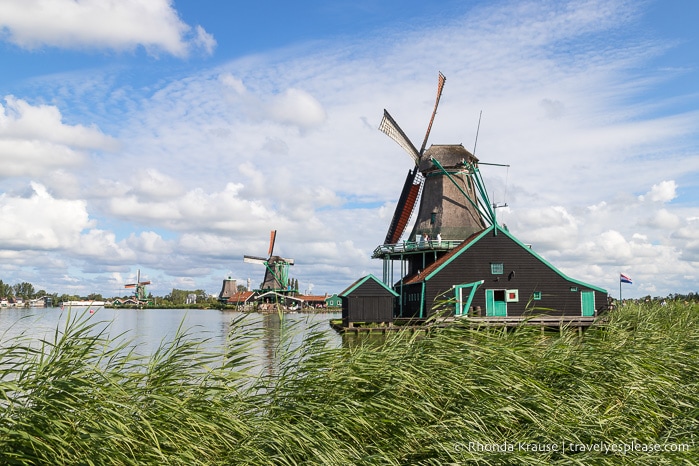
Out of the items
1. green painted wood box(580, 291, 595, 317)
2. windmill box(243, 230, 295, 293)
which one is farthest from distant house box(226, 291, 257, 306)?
green painted wood box(580, 291, 595, 317)

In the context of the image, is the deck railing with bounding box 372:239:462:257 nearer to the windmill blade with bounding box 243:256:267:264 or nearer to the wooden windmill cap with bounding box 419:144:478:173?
the wooden windmill cap with bounding box 419:144:478:173

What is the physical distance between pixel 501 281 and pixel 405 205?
34.9 ft

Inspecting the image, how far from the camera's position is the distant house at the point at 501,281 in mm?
28953

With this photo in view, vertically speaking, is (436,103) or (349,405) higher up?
(436,103)

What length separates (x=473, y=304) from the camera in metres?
29.3

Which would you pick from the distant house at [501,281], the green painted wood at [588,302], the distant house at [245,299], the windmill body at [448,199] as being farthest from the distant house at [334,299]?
the green painted wood at [588,302]

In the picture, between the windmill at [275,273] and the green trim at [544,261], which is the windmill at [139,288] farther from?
the green trim at [544,261]

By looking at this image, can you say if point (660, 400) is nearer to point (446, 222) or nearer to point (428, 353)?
point (428, 353)

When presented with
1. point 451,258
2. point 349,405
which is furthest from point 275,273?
point 349,405

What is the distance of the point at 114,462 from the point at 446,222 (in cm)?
3086

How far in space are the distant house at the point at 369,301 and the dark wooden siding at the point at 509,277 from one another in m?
2.40

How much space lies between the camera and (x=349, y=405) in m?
6.00

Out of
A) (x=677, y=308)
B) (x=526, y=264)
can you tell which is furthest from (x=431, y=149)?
(x=677, y=308)

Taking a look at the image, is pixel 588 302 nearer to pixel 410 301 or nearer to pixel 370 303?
pixel 410 301
